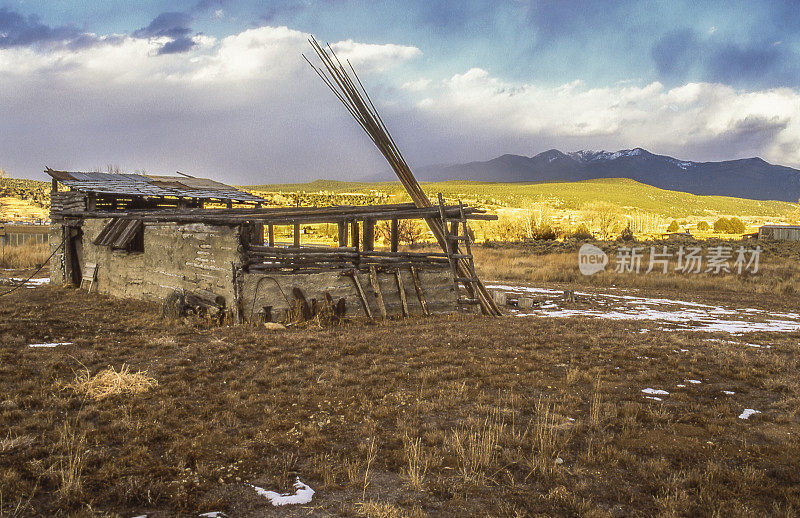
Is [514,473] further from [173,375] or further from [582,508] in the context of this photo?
[173,375]

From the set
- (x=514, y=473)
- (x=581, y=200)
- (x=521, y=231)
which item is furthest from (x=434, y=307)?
(x=581, y=200)

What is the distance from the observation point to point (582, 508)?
10.1 ft

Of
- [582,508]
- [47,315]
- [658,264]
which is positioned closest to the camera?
[582,508]

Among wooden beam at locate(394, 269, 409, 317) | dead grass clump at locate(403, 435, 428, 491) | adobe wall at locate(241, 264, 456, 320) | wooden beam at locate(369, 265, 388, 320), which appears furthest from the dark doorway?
dead grass clump at locate(403, 435, 428, 491)

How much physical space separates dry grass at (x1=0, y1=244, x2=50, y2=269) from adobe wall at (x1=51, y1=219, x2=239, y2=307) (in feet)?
31.8

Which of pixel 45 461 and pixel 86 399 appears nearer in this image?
pixel 45 461

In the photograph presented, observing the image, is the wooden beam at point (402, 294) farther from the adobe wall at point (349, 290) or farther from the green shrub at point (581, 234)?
the green shrub at point (581, 234)

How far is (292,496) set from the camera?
10.7 feet

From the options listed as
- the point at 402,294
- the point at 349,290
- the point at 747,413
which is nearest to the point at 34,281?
the point at 349,290

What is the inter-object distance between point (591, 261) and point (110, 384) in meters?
23.4

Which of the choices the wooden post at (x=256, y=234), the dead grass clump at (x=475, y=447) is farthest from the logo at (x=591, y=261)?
the dead grass clump at (x=475, y=447)

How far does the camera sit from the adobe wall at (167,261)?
970 cm

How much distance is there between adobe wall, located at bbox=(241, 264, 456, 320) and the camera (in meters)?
9.39

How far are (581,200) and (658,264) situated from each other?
58.2m
